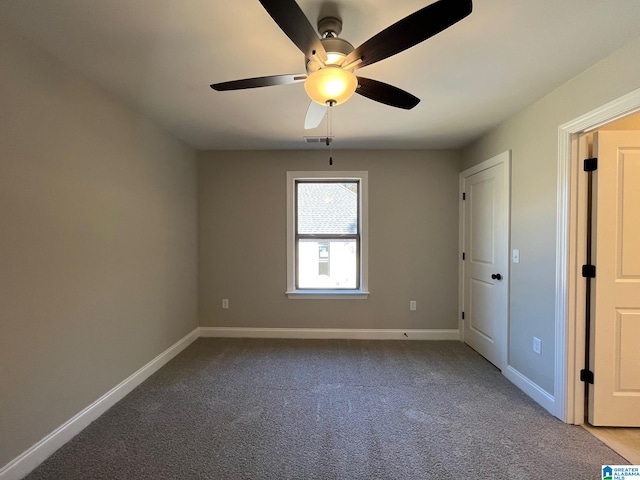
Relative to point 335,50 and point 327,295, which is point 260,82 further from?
point 327,295

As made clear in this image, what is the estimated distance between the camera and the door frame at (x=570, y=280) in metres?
2.00

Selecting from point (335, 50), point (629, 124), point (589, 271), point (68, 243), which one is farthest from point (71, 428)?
point (629, 124)

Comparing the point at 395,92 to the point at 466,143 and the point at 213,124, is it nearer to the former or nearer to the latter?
the point at 213,124

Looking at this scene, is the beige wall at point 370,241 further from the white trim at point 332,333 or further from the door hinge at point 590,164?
the door hinge at point 590,164

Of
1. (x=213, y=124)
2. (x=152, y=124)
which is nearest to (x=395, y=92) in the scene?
(x=213, y=124)

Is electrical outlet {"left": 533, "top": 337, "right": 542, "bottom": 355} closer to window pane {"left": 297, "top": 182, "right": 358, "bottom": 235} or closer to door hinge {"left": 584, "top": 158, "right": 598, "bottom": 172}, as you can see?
door hinge {"left": 584, "top": 158, "right": 598, "bottom": 172}

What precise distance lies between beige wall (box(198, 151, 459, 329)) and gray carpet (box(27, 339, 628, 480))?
2.67ft

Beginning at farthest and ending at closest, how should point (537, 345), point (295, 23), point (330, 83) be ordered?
point (537, 345)
point (330, 83)
point (295, 23)

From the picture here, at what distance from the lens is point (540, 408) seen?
7.27ft

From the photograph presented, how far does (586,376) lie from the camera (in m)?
2.02

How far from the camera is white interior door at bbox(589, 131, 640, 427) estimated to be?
193cm

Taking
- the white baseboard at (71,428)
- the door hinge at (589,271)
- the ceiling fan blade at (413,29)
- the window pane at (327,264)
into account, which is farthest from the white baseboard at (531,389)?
the white baseboard at (71,428)

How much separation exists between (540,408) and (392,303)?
172 centimetres

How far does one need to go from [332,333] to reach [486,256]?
198cm
